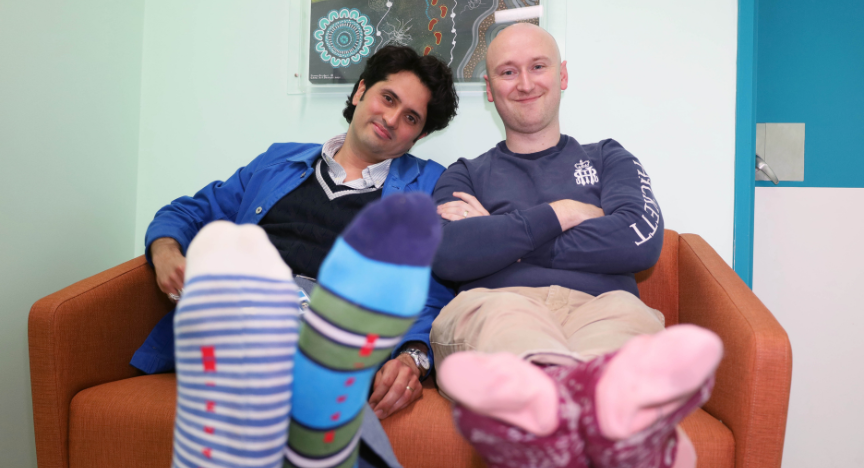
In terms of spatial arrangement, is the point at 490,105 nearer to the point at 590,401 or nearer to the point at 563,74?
the point at 563,74

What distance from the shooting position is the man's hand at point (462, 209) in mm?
1250

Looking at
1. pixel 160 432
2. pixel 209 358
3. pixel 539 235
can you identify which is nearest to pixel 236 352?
pixel 209 358

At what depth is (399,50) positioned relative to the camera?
1636mm

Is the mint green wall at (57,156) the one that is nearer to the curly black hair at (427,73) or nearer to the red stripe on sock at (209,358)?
the curly black hair at (427,73)

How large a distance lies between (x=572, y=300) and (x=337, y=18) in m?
1.35

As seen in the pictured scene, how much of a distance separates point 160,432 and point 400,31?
1.40m

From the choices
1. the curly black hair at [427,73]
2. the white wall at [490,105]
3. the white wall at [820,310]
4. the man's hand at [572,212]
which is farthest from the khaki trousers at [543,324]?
the white wall at [820,310]

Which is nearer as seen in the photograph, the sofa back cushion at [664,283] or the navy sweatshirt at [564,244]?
the navy sweatshirt at [564,244]

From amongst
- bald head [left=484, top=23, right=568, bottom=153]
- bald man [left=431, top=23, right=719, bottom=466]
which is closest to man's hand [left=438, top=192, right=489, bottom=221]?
bald man [left=431, top=23, right=719, bottom=466]

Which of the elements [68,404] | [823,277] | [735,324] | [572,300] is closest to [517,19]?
[572,300]

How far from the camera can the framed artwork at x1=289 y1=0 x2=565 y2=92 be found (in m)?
1.79

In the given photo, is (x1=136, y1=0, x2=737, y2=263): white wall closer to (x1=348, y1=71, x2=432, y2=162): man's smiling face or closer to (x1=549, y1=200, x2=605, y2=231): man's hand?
(x1=348, y1=71, x2=432, y2=162): man's smiling face

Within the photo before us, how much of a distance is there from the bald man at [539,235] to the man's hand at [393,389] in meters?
0.08

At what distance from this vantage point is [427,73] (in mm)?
1609
